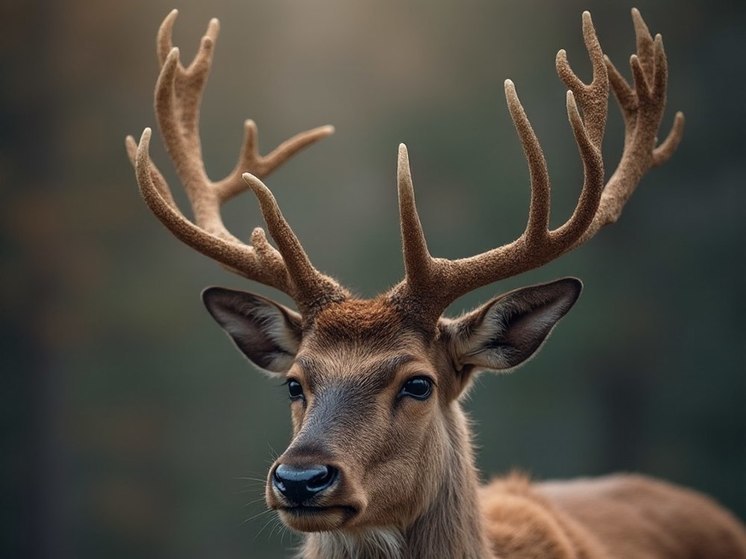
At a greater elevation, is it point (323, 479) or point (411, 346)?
point (411, 346)

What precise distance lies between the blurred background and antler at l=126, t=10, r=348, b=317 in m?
7.90

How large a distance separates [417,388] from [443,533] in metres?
0.58

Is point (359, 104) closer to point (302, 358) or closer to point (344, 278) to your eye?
point (344, 278)

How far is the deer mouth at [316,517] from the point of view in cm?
350

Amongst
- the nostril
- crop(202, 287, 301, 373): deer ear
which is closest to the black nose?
the nostril

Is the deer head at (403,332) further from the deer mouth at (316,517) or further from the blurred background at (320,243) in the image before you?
the blurred background at (320,243)

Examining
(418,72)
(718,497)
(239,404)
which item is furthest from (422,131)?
(718,497)

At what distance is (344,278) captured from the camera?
14.6 meters

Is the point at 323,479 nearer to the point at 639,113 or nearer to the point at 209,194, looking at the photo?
the point at 209,194

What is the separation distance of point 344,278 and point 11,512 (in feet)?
17.1

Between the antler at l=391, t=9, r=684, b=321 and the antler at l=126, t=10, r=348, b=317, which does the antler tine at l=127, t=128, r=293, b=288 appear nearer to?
the antler at l=126, t=10, r=348, b=317

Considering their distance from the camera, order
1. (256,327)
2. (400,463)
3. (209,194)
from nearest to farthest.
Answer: (400,463) → (256,327) → (209,194)

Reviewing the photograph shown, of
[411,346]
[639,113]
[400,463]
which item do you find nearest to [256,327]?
[411,346]

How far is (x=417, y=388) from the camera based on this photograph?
155 inches
